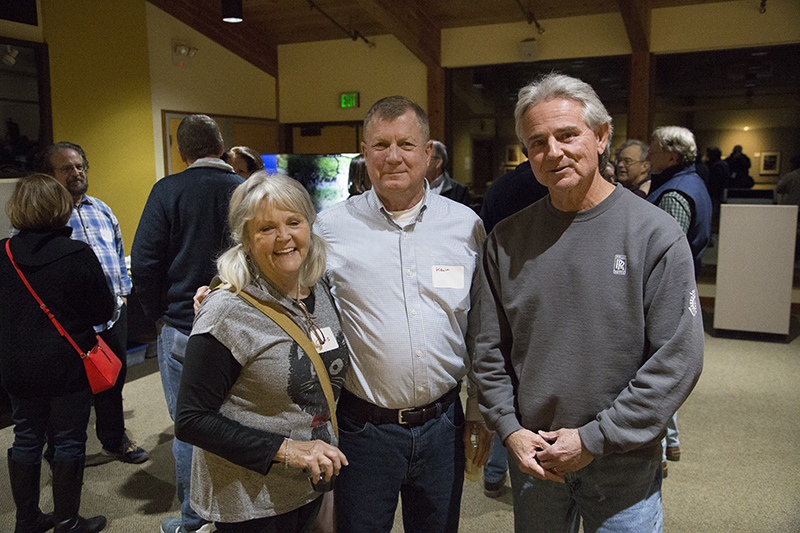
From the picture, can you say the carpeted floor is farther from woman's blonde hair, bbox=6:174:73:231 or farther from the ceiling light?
the ceiling light

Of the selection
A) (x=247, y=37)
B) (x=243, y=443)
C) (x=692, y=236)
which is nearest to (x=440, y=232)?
(x=243, y=443)

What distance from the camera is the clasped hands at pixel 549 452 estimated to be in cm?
132

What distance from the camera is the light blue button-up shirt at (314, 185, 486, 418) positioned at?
5.20 feet

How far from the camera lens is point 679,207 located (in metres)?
3.01

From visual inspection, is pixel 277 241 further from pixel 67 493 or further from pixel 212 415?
pixel 67 493

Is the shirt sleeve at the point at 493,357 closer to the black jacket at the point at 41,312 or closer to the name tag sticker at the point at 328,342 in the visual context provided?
the name tag sticker at the point at 328,342

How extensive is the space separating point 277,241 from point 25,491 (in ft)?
6.21

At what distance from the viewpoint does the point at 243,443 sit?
1.32 meters

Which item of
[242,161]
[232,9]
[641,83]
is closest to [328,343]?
[242,161]

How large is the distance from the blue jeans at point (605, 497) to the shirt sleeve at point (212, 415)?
0.69 metres

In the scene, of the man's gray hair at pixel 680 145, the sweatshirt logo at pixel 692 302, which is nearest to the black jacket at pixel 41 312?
the sweatshirt logo at pixel 692 302

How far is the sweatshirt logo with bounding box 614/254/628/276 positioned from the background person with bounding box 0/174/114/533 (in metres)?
2.02

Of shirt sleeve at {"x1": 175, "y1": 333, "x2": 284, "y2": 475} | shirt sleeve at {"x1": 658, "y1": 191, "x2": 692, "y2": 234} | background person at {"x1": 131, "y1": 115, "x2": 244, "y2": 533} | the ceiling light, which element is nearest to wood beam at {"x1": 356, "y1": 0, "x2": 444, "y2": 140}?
the ceiling light

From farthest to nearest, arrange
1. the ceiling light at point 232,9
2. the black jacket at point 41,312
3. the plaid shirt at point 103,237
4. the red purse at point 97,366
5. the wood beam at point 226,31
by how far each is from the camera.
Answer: the wood beam at point 226,31 → the ceiling light at point 232,9 → the plaid shirt at point 103,237 → the red purse at point 97,366 → the black jacket at point 41,312
